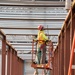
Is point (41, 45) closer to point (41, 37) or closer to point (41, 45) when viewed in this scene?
point (41, 45)

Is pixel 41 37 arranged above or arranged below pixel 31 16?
below

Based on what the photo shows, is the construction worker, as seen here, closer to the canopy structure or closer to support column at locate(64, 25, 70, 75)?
the canopy structure

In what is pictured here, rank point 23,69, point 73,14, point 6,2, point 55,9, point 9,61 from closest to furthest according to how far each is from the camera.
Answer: point 73,14 < point 6,2 < point 55,9 < point 9,61 < point 23,69

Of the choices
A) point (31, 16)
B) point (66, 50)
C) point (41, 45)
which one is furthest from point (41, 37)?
point (66, 50)

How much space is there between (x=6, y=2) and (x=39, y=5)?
87cm

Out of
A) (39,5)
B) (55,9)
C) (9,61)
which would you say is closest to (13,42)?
(9,61)

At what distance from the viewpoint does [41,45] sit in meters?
10.0

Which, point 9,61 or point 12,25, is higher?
point 12,25

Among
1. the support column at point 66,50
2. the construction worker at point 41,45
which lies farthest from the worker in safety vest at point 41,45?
the support column at point 66,50

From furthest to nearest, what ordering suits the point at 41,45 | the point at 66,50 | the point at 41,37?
the point at 41,45, the point at 41,37, the point at 66,50

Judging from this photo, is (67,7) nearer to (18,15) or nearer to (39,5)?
(39,5)

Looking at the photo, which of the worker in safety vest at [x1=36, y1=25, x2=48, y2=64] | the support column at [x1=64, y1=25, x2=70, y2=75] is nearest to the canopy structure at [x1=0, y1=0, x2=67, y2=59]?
the worker in safety vest at [x1=36, y1=25, x2=48, y2=64]

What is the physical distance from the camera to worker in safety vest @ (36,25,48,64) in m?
9.84

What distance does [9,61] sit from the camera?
12.4m
